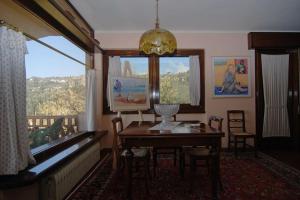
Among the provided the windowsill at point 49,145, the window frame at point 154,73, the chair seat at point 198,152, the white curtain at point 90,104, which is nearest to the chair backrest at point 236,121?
the window frame at point 154,73

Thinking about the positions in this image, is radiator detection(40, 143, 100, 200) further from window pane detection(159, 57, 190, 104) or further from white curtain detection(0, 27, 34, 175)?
window pane detection(159, 57, 190, 104)

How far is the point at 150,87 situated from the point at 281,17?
2.80 m

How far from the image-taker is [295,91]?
5266 mm

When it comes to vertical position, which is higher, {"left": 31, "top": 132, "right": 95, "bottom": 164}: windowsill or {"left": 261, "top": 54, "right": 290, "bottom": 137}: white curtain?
{"left": 261, "top": 54, "right": 290, "bottom": 137}: white curtain

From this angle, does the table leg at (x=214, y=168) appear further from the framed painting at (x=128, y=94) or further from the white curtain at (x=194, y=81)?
the white curtain at (x=194, y=81)

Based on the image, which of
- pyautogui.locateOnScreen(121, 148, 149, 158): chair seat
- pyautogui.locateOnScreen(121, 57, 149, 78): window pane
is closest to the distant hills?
pyautogui.locateOnScreen(121, 57, 149, 78): window pane

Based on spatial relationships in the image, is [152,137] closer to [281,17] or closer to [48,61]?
[48,61]

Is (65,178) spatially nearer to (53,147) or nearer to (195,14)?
(53,147)

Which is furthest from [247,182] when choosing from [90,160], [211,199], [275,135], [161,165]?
[275,135]

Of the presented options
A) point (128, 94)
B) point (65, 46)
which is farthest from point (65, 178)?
point (128, 94)

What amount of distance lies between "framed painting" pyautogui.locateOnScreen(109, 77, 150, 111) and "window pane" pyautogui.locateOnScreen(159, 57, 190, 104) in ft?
2.42

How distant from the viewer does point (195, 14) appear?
163 inches

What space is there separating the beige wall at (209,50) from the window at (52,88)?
89cm

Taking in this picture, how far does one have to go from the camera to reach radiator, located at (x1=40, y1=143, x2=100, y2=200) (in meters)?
2.37
